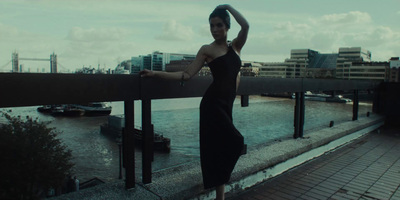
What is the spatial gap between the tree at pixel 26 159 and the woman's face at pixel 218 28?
4.73 feet

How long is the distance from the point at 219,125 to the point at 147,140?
784 mm

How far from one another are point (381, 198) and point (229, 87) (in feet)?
7.82

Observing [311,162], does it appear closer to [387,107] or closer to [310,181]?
[310,181]

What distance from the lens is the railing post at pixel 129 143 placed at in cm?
265

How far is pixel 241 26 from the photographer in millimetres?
2434

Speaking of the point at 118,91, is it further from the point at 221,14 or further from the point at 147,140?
the point at 221,14

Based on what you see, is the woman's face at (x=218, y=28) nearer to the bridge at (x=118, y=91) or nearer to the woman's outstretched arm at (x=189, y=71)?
the woman's outstretched arm at (x=189, y=71)

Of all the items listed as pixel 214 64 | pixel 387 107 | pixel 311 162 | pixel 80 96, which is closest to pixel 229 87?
pixel 214 64

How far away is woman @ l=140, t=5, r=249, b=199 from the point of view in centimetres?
239

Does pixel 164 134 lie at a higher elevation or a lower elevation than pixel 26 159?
lower

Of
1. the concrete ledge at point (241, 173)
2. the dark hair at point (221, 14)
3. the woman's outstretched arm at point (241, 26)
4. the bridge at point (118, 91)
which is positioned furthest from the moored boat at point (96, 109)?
the dark hair at point (221, 14)

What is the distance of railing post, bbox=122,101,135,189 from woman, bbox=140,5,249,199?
0.44 m

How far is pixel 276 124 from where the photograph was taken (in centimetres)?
4347

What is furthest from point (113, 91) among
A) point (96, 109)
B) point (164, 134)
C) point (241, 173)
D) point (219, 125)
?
point (96, 109)
